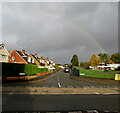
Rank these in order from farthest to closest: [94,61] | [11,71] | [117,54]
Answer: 1. [117,54]
2. [94,61]
3. [11,71]

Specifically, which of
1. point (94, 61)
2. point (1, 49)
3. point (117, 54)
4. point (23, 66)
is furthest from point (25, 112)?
point (117, 54)

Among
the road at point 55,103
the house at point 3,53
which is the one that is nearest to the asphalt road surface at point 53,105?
the road at point 55,103

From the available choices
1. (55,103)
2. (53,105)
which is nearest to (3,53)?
(55,103)

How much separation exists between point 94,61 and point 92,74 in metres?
65.3

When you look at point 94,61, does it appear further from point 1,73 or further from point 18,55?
point 1,73

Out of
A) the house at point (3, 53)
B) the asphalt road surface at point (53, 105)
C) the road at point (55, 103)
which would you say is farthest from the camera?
the house at point (3, 53)

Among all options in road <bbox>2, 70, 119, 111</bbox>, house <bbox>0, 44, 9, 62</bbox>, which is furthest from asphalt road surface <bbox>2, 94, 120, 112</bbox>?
house <bbox>0, 44, 9, 62</bbox>

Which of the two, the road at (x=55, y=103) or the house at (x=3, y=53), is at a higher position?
the house at (x=3, y=53)

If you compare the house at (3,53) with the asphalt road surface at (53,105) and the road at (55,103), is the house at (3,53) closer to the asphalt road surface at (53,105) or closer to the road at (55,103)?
the road at (55,103)

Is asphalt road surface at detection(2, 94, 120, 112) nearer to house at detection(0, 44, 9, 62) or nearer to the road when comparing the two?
the road

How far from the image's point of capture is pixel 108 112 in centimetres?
691

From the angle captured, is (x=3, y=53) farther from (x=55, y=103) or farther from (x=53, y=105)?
(x=53, y=105)

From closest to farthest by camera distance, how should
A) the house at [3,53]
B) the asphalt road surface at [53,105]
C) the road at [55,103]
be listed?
the asphalt road surface at [53,105]
the road at [55,103]
the house at [3,53]

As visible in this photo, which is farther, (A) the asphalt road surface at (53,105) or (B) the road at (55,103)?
(B) the road at (55,103)
